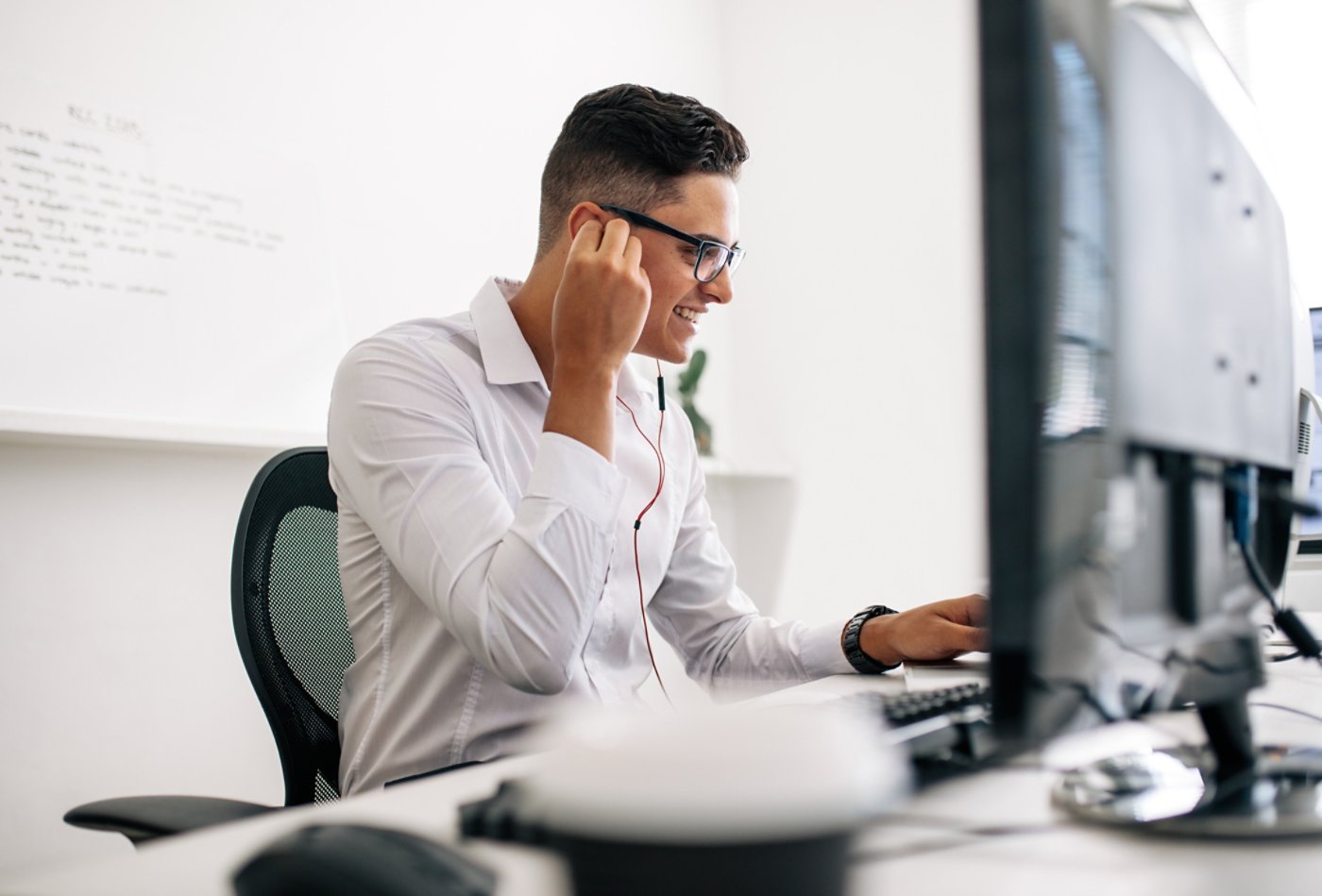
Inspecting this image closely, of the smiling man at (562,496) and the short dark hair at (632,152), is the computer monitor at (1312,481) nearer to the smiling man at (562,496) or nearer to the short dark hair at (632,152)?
the smiling man at (562,496)

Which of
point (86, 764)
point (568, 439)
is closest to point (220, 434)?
point (86, 764)

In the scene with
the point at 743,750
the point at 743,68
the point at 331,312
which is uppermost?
the point at 743,68

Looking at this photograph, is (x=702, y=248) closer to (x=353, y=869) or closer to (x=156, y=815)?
(x=156, y=815)

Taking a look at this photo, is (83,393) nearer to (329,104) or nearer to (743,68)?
(329,104)

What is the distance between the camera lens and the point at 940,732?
2.15 ft

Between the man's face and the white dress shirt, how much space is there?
0.26ft

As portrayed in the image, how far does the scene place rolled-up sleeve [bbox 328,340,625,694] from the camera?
0.95m

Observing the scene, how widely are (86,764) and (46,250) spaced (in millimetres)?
860

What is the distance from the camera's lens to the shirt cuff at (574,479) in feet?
3.21

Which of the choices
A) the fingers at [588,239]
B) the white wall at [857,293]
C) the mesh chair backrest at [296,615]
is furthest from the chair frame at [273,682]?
the white wall at [857,293]

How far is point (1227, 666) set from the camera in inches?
21.9

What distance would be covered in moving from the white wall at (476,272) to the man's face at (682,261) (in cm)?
42

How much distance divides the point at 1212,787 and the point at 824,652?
692mm

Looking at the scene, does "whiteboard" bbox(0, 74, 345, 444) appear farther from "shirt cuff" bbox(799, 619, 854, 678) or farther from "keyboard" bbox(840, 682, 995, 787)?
"keyboard" bbox(840, 682, 995, 787)
